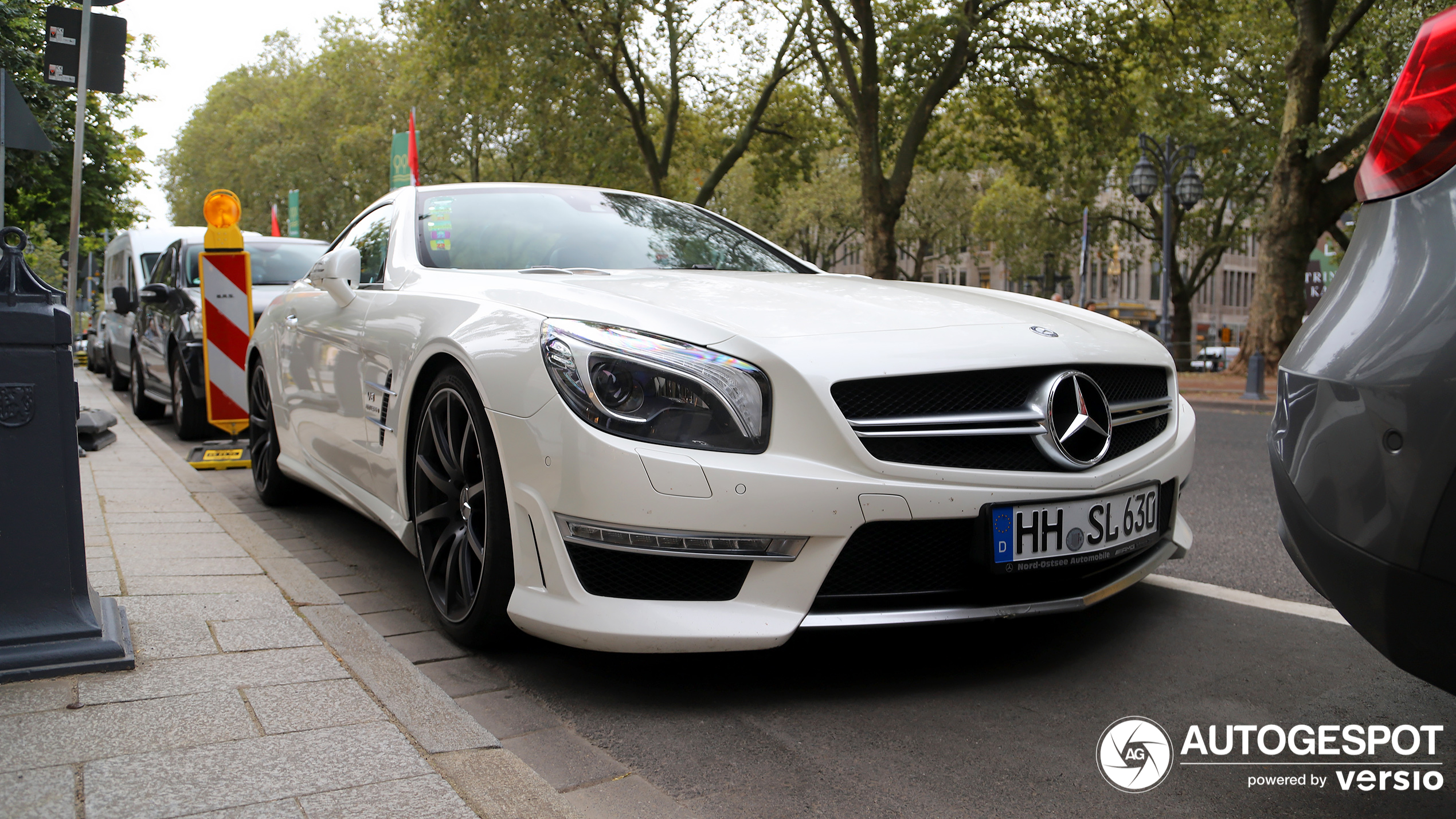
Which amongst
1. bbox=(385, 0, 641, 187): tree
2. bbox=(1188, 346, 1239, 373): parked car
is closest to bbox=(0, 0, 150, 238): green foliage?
bbox=(385, 0, 641, 187): tree

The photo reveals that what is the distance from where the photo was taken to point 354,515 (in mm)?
5766

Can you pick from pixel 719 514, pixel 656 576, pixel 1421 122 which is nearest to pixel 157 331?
pixel 656 576

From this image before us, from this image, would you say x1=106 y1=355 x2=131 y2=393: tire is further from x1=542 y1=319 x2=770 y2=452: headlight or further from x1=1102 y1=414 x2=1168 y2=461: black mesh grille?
x1=1102 y1=414 x2=1168 y2=461: black mesh grille

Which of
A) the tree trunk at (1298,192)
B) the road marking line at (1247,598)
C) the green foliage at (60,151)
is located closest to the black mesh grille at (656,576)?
the road marking line at (1247,598)

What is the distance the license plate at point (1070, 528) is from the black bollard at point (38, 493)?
7.19ft

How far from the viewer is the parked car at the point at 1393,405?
1771 millimetres

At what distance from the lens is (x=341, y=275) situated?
4227 mm

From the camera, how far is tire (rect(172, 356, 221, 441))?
29.5ft

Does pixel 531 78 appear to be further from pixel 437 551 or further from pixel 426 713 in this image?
pixel 426 713

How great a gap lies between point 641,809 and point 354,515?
3.86 m

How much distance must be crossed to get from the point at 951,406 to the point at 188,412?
7779 millimetres

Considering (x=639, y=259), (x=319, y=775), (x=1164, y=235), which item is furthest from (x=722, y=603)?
(x=1164, y=235)

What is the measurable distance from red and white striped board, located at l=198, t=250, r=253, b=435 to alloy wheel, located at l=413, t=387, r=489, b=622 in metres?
4.51

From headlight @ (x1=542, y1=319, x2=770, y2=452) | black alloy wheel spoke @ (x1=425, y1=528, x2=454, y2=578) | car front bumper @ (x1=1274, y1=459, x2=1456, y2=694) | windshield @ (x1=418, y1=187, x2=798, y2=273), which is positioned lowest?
black alloy wheel spoke @ (x1=425, y1=528, x2=454, y2=578)
